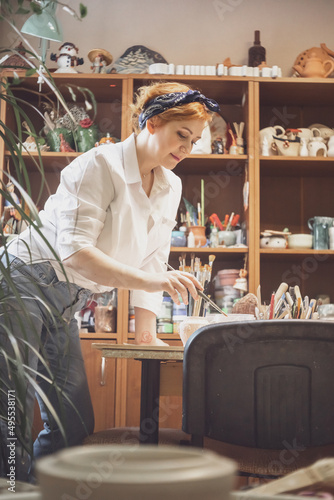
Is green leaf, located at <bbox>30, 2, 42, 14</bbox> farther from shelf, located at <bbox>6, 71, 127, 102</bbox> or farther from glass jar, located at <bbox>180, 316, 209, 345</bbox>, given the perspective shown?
shelf, located at <bbox>6, 71, 127, 102</bbox>

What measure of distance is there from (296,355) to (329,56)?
9.12 feet

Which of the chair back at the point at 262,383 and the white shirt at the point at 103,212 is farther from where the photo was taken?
the white shirt at the point at 103,212

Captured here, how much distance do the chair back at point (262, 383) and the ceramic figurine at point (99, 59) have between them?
2636 millimetres

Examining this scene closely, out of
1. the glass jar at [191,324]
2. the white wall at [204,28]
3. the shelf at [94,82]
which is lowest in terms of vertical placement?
the glass jar at [191,324]

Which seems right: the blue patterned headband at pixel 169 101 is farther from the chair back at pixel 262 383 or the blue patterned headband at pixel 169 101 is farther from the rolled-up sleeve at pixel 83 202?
the chair back at pixel 262 383

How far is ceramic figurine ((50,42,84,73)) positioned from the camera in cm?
348

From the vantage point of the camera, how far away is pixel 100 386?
125 inches

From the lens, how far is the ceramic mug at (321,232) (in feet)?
11.0

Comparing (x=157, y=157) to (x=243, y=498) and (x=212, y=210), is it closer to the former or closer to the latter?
(x=243, y=498)

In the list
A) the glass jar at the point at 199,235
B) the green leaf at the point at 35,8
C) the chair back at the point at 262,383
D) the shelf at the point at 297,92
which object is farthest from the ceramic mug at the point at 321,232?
the green leaf at the point at 35,8

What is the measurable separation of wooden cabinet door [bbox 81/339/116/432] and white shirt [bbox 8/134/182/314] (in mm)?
1375

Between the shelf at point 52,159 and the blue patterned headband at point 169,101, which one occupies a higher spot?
the shelf at point 52,159

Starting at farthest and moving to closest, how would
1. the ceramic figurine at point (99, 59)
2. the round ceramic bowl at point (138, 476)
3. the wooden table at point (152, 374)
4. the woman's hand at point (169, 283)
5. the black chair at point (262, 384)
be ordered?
the ceramic figurine at point (99, 59), the woman's hand at point (169, 283), the wooden table at point (152, 374), the black chair at point (262, 384), the round ceramic bowl at point (138, 476)

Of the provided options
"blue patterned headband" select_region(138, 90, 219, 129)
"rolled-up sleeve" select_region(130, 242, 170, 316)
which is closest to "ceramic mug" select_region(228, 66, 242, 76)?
"blue patterned headband" select_region(138, 90, 219, 129)
